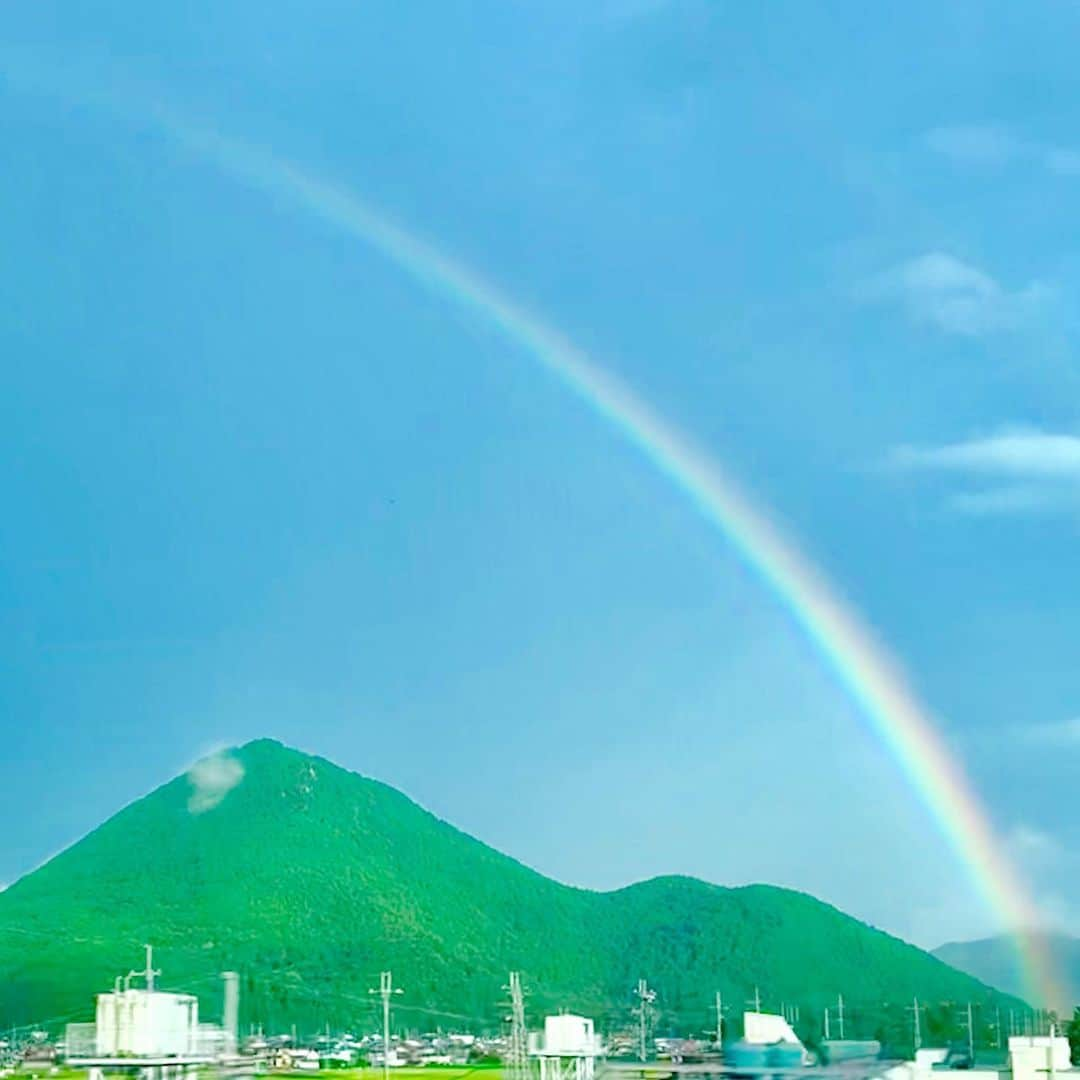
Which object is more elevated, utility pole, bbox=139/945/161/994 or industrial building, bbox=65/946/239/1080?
utility pole, bbox=139/945/161/994

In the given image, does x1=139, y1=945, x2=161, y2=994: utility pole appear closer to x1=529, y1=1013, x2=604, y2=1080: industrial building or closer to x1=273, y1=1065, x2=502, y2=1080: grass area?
x1=529, y1=1013, x2=604, y2=1080: industrial building

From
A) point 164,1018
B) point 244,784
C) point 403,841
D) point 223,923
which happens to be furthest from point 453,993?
point 164,1018

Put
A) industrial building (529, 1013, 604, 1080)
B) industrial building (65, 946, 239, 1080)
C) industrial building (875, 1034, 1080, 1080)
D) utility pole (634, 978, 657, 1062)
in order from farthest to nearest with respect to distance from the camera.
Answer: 1. utility pole (634, 978, 657, 1062)
2. industrial building (529, 1013, 604, 1080)
3. industrial building (875, 1034, 1080, 1080)
4. industrial building (65, 946, 239, 1080)

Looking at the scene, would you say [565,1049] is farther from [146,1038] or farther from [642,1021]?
[642,1021]

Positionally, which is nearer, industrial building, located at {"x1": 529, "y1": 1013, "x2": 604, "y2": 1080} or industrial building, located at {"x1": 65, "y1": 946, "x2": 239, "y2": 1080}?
industrial building, located at {"x1": 65, "y1": 946, "x2": 239, "y2": 1080}

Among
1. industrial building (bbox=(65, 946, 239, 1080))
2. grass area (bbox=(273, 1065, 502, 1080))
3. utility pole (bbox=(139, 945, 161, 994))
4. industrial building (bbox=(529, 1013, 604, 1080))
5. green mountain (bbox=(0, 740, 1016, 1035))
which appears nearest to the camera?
industrial building (bbox=(65, 946, 239, 1080))

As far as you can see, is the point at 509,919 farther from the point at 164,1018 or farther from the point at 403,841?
the point at 164,1018

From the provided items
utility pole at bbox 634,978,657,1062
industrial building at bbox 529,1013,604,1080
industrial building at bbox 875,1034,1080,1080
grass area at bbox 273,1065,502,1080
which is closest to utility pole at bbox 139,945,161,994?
industrial building at bbox 529,1013,604,1080

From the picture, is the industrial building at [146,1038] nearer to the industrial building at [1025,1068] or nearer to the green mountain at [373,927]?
the industrial building at [1025,1068]
